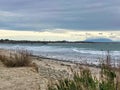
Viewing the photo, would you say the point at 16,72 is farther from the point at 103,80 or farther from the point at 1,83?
the point at 103,80

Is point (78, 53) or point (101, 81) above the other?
point (101, 81)

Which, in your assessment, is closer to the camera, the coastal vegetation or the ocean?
the coastal vegetation

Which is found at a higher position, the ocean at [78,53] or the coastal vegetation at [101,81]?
the coastal vegetation at [101,81]

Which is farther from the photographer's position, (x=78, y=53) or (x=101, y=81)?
(x=78, y=53)

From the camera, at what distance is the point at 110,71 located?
6.11 metres

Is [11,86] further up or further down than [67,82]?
further down

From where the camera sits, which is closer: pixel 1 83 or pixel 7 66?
pixel 1 83

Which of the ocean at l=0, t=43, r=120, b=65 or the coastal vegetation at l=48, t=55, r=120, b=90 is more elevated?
the coastal vegetation at l=48, t=55, r=120, b=90

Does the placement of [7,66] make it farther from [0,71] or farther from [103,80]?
[103,80]

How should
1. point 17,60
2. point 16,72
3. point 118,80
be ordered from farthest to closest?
point 17,60 → point 16,72 → point 118,80

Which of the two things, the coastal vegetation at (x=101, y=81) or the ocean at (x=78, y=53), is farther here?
the ocean at (x=78, y=53)

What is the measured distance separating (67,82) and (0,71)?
27.3 ft

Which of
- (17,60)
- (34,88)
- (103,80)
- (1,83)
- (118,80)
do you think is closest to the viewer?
(118,80)

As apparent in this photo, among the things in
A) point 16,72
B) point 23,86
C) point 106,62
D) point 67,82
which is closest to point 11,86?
point 23,86
